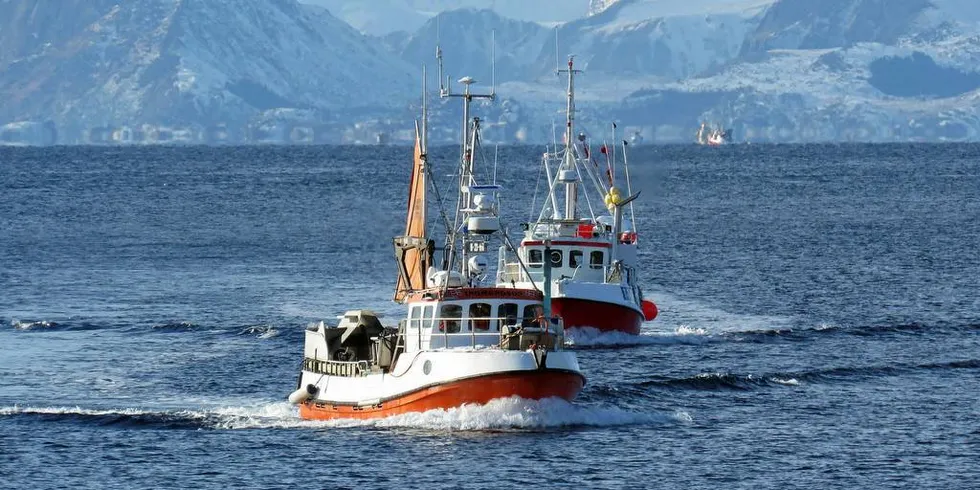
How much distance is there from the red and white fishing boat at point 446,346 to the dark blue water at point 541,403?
999 millimetres

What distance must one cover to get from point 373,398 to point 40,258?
247ft

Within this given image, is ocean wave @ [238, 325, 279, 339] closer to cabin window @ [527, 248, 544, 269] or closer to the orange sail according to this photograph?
cabin window @ [527, 248, 544, 269]

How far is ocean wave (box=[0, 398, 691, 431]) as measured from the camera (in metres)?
67.4

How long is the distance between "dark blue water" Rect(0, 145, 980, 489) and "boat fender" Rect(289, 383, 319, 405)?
1.11m

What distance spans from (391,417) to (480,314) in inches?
185

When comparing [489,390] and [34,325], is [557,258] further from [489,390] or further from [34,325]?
[489,390]

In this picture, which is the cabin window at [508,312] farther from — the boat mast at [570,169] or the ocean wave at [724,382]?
the boat mast at [570,169]

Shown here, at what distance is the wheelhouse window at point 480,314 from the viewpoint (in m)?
69.7

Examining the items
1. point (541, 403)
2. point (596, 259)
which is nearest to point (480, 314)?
point (541, 403)

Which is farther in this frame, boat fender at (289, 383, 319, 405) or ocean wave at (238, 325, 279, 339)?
ocean wave at (238, 325, 279, 339)

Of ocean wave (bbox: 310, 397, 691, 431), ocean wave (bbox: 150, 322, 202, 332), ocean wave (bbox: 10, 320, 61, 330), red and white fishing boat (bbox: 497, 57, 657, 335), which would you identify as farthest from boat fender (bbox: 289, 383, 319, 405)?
ocean wave (bbox: 10, 320, 61, 330)

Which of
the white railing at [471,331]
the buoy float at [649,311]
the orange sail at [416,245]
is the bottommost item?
the buoy float at [649,311]

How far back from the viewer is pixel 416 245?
75562mm

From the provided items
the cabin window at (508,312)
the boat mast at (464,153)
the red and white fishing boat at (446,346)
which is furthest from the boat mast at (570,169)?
the cabin window at (508,312)
